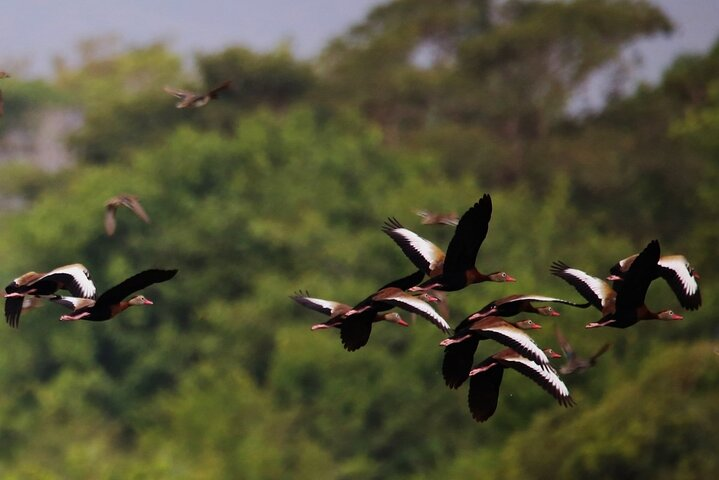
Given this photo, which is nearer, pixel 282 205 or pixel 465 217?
pixel 465 217

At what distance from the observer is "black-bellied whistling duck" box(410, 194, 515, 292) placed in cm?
1272

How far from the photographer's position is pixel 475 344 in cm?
1269

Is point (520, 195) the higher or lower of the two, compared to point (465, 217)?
lower

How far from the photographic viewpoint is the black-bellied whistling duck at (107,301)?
12531 millimetres

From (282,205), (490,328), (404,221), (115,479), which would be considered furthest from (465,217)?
(282,205)

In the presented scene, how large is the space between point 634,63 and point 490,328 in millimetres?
61744

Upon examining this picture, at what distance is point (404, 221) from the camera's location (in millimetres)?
59344

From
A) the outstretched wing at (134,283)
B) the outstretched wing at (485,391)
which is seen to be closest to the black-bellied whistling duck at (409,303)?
the outstretched wing at (485,391)

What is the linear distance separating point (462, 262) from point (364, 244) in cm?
4844

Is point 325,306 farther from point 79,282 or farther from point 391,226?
point 79,282

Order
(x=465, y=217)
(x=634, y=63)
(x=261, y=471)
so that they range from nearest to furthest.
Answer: (x=465, y=217)
(x=261, y=471)
(x=634, y=63)

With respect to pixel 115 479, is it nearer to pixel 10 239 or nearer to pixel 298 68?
pixel 10 239

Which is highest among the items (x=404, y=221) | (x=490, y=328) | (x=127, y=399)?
(x=490, y=328)

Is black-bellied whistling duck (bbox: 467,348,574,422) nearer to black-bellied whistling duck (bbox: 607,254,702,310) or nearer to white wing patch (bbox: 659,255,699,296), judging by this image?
black-bellied whistling duck (bbox: 607,254,702,310)
